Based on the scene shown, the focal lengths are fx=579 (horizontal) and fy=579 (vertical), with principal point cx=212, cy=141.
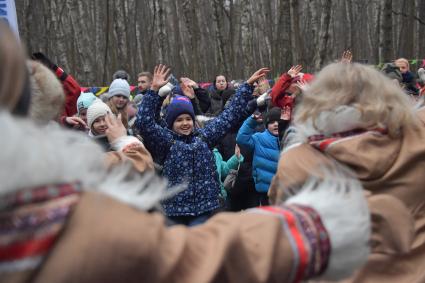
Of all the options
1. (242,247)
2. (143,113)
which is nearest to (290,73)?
(143,113)

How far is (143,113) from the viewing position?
15.9 feet

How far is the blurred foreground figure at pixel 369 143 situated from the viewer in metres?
2.37

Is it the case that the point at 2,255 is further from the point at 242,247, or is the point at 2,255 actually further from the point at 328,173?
the point at 328,173

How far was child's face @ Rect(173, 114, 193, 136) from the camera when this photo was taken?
16.6 ft

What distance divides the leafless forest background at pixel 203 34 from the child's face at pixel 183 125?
770 centimetres

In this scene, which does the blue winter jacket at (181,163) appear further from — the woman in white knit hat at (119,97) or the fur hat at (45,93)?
the fur hat at (45,93)

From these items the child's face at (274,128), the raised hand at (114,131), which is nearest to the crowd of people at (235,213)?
the raised hand at (114,131)

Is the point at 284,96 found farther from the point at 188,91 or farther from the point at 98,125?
the point at 188,91

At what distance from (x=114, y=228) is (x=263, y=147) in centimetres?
498

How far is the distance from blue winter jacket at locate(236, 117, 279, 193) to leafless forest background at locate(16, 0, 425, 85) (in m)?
7.13

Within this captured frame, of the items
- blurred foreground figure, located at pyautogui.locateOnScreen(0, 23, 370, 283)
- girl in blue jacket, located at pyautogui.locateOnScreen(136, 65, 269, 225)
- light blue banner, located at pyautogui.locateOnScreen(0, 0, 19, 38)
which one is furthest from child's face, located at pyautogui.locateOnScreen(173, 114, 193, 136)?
blurred foreground figure, located at pyautogui.locateOnScreen(0, 23, 370, 283)

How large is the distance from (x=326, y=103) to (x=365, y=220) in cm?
101

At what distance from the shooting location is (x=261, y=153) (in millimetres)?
6086

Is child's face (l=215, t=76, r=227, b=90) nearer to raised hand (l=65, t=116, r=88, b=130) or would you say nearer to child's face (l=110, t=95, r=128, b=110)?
child's face (l=110, t=95, r=128, b=110)
